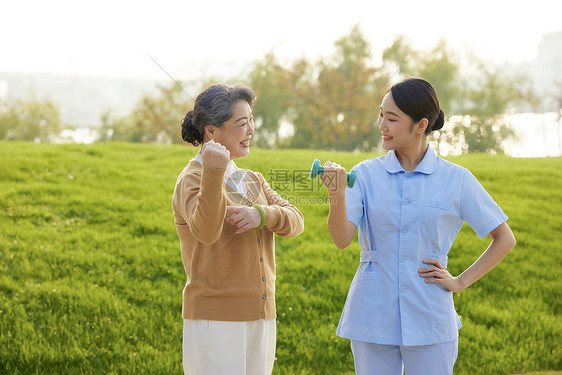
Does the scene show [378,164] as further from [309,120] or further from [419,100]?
[309,120]

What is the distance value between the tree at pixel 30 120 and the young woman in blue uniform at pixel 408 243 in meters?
35.7

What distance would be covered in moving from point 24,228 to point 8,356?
2.08 metres

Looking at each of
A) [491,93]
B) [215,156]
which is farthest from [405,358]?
[491,93]

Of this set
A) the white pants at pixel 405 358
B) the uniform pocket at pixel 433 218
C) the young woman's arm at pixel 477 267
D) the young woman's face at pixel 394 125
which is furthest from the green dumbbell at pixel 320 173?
the white pants at pixel 405 358

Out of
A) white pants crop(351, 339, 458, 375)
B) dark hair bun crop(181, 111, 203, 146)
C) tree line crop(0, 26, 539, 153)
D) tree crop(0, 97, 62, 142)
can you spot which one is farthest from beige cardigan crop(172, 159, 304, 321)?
tree crop(0, 97, 62, 142)

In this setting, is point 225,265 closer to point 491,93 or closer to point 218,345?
point 218,345

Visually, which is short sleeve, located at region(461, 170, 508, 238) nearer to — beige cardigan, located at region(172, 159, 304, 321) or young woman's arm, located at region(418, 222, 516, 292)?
young woman's arm, located at region(418, 222, 516, 292)

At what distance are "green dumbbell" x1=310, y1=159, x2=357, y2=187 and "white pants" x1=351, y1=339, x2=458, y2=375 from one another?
66 cm

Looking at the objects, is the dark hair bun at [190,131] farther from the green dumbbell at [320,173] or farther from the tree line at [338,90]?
the tree line at [338,90]

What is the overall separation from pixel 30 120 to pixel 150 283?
35102 mm

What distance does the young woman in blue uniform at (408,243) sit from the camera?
229cm

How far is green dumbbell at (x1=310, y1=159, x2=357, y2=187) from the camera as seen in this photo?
2.18 meters

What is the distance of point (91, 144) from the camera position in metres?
9.51

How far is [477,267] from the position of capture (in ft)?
7.88
